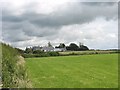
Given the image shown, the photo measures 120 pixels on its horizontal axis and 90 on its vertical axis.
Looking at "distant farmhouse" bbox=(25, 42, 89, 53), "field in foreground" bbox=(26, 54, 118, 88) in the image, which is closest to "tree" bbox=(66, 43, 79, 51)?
"distant farmhouse" bbox=(25, 42, 89, 53)

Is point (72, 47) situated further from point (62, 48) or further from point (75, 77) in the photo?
point (75, 77)

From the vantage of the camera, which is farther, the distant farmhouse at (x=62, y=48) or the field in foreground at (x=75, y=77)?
the distant farmhouse at (x=62, y=48)

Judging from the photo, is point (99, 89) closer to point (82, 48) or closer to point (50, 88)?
point (50, 88)

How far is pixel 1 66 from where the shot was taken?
49.2ft

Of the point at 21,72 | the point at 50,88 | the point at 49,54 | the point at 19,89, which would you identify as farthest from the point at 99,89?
the point at 49,54

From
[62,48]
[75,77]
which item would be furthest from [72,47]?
[75,77]

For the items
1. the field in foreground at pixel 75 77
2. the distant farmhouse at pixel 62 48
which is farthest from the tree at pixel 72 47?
the field in foreground at pixel 75 77

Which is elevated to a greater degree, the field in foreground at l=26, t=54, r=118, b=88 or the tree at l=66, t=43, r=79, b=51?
the tree at l=66, t=43, r=79, b=51

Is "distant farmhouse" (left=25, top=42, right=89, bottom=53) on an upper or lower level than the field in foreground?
upper

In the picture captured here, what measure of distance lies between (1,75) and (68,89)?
555cm

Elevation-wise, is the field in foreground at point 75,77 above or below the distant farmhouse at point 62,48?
below

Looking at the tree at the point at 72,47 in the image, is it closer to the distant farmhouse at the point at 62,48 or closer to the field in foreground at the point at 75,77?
the distant farmhouse at the point at 62,48

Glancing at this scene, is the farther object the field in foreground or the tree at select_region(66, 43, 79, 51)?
the tree at select_region(66, 43, 79, 51)

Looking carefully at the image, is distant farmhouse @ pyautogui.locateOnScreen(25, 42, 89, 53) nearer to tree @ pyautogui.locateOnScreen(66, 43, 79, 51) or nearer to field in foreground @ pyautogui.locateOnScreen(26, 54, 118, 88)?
tree @ pyautogui.locateOnScreen(66, 43, 79, 51)
